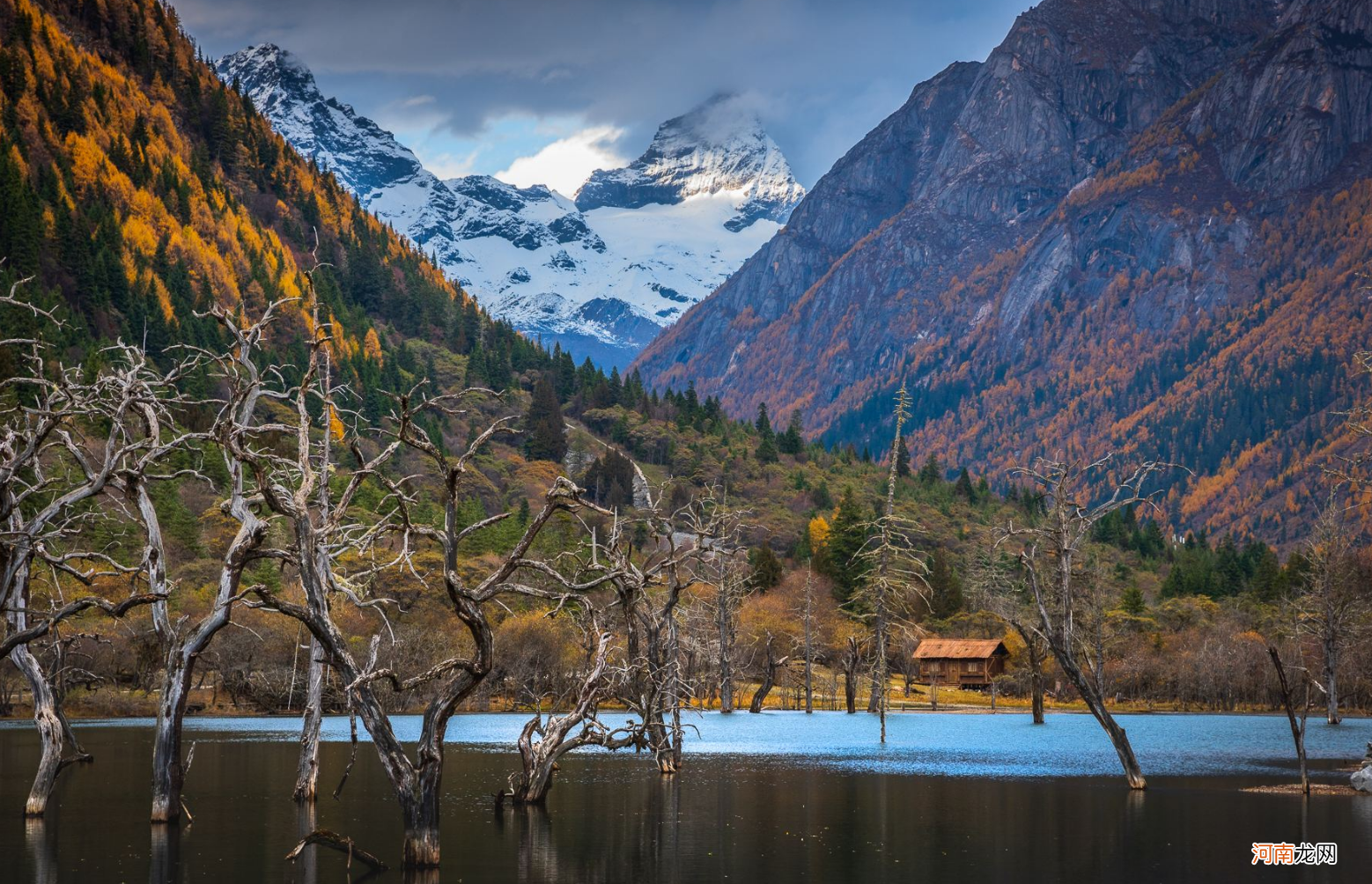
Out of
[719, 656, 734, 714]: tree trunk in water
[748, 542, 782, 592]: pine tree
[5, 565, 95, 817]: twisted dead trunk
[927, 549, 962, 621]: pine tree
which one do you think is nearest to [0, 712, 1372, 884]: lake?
[5, 565, 95, 817]: twisted dead trunk

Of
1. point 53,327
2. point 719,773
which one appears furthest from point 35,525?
point 53,327

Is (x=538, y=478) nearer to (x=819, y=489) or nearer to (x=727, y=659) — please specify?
(x=819, y=489)

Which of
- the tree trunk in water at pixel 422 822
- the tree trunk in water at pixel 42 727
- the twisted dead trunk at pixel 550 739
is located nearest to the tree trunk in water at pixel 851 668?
the twisted dead trunk at pixel 550 739

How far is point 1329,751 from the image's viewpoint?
195 feet

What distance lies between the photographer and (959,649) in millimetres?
121250

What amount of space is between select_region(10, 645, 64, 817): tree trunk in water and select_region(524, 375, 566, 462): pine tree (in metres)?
161

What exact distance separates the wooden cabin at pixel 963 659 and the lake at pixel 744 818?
59.6 meters

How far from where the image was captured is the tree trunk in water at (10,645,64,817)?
1155 inches

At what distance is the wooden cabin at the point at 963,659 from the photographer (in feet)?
394

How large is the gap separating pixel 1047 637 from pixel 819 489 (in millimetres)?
146157

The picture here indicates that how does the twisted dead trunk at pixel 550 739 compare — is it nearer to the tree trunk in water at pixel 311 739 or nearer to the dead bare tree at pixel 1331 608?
the tree trunk in water at pixel 311 739

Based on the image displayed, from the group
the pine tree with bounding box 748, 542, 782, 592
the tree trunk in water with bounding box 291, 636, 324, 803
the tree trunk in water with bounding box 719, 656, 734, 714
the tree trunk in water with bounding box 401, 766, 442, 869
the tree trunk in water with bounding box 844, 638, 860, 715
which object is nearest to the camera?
the tree trunk in water with bounding box 401, 766, 442, 869

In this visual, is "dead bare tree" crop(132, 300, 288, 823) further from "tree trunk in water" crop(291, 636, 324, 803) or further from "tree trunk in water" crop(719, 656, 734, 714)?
"tree trunk in water" crop(719, 656, 734, 714)

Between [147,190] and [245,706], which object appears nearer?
[245,706]
